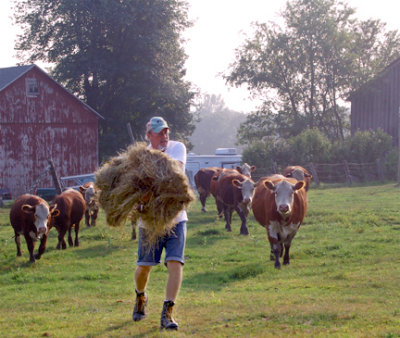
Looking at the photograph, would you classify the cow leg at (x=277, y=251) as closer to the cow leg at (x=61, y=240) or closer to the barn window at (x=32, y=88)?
the cow leg at (x=61, y=240)

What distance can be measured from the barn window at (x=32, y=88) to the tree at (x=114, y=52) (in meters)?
4.78

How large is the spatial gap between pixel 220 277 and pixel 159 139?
3.91m

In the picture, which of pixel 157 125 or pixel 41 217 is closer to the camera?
pixel 157 125

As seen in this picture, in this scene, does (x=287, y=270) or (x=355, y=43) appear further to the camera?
(x=355, y=43)

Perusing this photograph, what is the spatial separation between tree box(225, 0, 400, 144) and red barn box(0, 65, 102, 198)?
59.3 feet

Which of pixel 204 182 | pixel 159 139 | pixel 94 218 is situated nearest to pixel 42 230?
pixel 94 218

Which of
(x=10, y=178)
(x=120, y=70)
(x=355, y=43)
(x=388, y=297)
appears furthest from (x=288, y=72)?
(x=388, y=297)

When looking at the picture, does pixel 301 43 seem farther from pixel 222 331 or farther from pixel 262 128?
pixel 222 331

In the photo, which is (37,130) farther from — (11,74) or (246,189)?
(246,189)

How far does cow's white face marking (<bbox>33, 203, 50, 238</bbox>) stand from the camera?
37.8 ft

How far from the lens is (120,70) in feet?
119

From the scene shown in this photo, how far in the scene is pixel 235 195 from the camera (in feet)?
49.9

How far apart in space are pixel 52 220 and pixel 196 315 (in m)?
7.48

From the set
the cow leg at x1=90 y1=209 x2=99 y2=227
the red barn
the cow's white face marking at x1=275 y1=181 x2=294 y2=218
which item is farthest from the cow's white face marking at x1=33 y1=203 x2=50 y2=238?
the red barn
